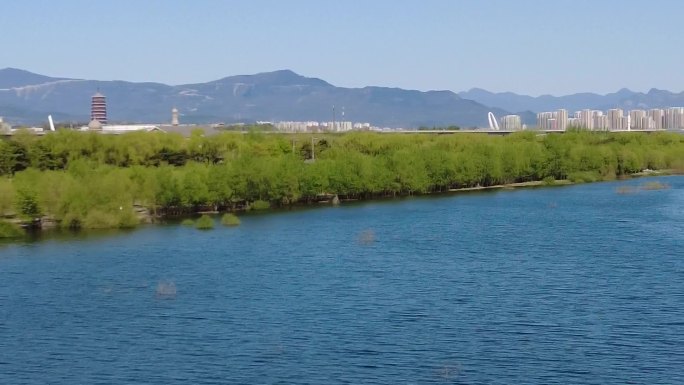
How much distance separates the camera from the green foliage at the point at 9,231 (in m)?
30.8

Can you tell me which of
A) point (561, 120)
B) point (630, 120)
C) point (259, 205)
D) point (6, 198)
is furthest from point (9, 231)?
point (561, 120)

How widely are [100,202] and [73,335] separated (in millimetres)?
16542

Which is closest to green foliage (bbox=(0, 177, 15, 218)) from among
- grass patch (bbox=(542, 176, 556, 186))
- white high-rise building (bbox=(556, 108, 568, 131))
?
grass patch (bbox=(542, 176, 556, 186))

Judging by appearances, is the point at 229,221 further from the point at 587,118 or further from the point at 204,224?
the point at 587,118

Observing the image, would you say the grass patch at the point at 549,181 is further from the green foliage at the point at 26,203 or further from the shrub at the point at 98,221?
the green foliage at the point at 26,203

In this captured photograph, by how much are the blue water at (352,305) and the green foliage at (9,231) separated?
198 cm

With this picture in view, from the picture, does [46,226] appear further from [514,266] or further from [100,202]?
[514,266]

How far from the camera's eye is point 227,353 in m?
15.8

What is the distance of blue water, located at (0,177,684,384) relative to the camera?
1491 centimetres

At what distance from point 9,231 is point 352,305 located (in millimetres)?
16089

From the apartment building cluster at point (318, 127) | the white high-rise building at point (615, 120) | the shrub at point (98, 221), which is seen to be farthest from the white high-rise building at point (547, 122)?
the shrub at point (98, 221)

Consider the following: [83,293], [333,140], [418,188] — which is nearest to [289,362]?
[83,293]

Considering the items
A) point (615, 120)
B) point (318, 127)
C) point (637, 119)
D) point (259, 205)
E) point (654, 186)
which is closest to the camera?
point (259, 205)

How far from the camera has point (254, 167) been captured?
128 feet
